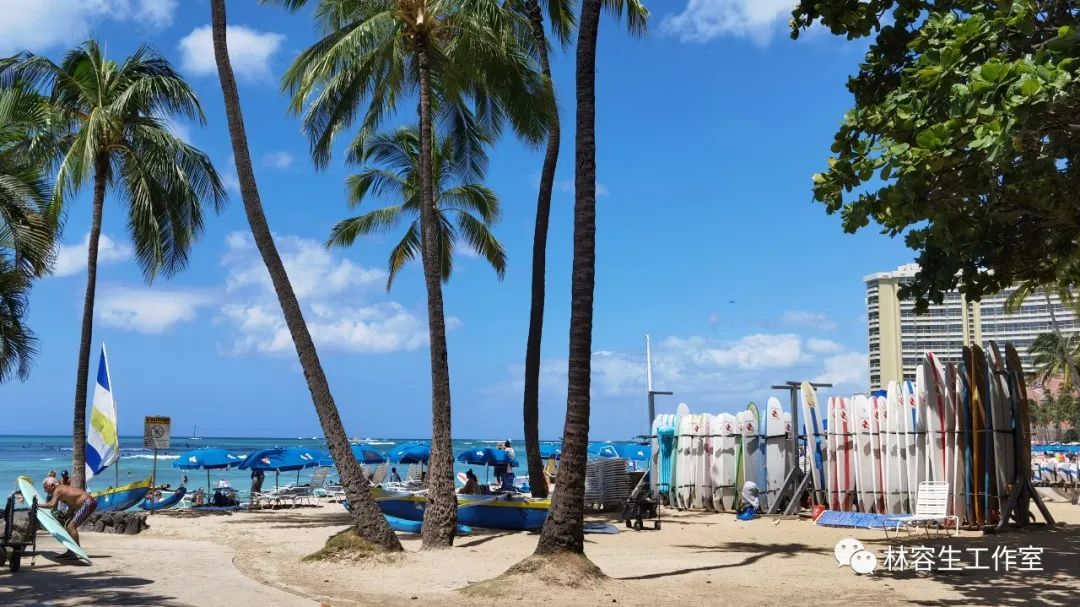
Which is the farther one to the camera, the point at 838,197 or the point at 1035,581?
the point at 1035,581

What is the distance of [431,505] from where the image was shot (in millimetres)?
13680

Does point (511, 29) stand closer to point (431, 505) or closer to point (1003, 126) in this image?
point (431, 505)

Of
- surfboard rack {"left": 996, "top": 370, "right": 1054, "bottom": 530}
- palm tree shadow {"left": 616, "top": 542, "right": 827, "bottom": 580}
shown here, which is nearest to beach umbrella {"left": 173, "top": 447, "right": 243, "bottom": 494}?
palm tree shadow {"left": 616, "top": 542, "right": 827, "bottom": 580}

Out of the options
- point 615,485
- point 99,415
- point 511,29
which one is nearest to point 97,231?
point 99,415

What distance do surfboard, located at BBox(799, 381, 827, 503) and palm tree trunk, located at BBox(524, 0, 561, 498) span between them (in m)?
5.71

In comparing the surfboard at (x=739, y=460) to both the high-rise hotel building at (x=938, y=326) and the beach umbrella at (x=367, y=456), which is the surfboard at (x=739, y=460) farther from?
the high-rise hotel building at (x=938, y=326)

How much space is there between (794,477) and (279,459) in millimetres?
15881

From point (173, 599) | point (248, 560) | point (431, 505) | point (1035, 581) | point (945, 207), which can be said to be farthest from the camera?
point (431, 505)

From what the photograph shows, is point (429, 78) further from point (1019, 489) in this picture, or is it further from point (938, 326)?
point (938, 326)

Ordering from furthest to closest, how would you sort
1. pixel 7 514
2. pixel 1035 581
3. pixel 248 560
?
pixel 248 560, pixel 7 514, pixel 1035 581

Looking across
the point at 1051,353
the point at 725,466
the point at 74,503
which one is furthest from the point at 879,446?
the point at 1051,353

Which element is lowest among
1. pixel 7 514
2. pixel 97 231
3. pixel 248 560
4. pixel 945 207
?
pixel 248 560

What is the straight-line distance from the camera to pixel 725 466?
21.1m

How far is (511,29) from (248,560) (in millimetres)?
12443
